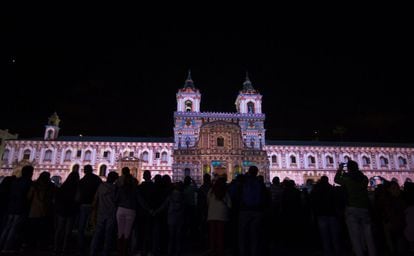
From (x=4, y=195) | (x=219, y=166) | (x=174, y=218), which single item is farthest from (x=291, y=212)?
(x=219, y=166)

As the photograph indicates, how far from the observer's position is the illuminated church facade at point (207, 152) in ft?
140

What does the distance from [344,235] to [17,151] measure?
177ft

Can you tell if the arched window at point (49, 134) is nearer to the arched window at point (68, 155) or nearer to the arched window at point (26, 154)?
the arched window at point (26, 154)

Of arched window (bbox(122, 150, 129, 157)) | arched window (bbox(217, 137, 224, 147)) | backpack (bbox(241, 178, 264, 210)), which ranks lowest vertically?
backpack (bbox(241, 178, 264, 210))

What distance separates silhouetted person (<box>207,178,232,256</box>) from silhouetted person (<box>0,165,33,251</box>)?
221 inches

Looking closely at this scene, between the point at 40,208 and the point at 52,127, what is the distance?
49447mm

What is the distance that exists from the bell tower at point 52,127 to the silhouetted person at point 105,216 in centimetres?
5001

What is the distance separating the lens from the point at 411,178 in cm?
4978

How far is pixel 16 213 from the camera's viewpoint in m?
7.62

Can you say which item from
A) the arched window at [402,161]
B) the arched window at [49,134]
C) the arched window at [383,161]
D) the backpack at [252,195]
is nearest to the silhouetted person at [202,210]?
the backpack at [252,195]

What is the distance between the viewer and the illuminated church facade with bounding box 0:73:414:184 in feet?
140

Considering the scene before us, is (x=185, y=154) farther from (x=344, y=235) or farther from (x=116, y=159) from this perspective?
(x=344, y=235)

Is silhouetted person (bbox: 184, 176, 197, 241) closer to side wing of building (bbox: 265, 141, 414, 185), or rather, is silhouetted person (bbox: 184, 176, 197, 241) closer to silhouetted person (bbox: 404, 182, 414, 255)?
silhouetted person (bbox: 404, 182, 414, 255)

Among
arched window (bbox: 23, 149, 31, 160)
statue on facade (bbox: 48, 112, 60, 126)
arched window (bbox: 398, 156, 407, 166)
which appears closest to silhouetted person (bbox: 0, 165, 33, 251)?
arched window (bbox: 23, 149, 31, 160)
